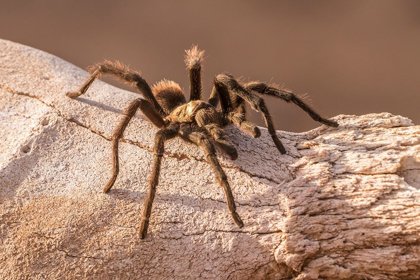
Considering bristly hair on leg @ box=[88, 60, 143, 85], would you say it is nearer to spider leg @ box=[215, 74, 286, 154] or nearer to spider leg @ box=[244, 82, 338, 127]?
spider leg @ box=[215, 74, 286, 154]

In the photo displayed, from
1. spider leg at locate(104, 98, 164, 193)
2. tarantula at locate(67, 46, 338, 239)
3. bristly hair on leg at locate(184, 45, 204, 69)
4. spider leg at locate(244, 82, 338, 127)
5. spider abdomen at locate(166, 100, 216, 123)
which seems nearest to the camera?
tarantula at locate(67, 46, 338, 239)

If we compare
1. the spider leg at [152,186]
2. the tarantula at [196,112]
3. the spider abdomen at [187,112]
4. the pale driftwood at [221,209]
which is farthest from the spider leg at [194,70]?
the spider leg at [152,186]

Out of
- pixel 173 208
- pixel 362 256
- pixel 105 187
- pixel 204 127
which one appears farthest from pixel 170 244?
pixel 362 256

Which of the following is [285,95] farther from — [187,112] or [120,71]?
[120,71]

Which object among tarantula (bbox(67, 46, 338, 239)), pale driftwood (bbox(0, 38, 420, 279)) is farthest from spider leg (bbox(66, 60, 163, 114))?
pale driftwood (bbox(0, 38, 420, 279))

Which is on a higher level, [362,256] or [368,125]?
[368,125]

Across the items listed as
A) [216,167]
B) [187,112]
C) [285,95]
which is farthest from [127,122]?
[285,95]

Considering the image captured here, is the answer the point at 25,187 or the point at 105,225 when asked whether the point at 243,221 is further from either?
the point at 25,187
